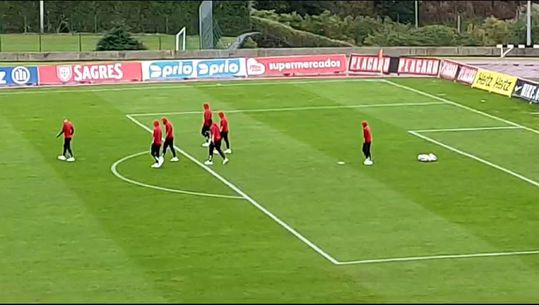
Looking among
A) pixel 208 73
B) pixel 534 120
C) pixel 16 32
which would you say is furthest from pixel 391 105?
pixel 16 32

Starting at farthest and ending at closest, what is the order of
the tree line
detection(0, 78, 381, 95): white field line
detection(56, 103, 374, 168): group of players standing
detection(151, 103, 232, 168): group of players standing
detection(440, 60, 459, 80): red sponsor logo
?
the tree line → detection(440, 60, 459, 80): red sponsor logo → detection(0, 78, 381, 95): white field line → detection(56, 103, 374, 168): group of players standing → detection(151, 103, 232, 168): group of players standing

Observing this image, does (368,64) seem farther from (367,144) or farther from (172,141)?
(172,141)

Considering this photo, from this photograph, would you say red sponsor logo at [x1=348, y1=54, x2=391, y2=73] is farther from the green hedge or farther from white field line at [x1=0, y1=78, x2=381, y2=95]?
the green hedge

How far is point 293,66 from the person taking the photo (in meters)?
69.8

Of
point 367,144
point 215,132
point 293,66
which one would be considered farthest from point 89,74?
point 367,144

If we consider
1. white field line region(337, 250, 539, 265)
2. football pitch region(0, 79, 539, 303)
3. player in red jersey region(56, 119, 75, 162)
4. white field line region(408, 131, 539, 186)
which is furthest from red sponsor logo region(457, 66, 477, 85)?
white field line region(337, 250, 539, 265)

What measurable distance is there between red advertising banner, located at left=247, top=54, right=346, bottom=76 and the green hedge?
21.0 meters

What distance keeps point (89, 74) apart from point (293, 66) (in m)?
10.4

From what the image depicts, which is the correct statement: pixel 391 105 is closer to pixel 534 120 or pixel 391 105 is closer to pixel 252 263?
pixel 534 120

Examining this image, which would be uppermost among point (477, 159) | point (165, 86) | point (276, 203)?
point (276, 203)

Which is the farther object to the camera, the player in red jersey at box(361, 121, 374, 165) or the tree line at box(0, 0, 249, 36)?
the tree line at box(0, 0, 249, 36)

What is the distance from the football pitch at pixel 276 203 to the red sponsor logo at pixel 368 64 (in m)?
9.96

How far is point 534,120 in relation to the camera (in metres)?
54.0

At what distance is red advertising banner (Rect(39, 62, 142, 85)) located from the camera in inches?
2591
